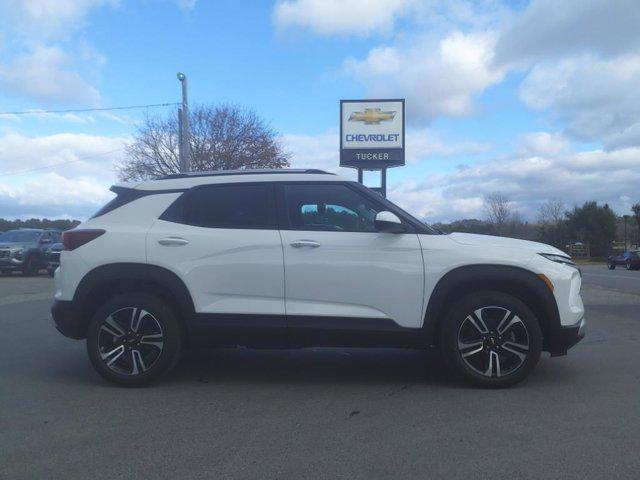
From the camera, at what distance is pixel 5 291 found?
47.1 ft

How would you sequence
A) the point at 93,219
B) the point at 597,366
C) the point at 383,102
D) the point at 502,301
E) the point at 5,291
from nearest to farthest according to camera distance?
the point at 502,301 → the point at 93,219 → the point at 597,366 → the point at 5,291 → the point at 383,102

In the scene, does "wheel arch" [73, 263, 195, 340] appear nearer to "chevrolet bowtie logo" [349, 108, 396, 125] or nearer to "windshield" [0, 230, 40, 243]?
"chevrolet bowtie logo" [349, 108, 396, 125]

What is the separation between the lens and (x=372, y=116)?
62.1 feet

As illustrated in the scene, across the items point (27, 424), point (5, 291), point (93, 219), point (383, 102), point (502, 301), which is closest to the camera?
point (27, 424)

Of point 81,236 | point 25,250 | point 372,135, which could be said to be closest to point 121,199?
point 81,236

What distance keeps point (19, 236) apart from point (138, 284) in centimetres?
1832

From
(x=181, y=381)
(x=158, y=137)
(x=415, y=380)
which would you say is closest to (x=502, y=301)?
(x=415, y=380)

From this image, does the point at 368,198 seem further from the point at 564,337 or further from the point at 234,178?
the point at 564,337

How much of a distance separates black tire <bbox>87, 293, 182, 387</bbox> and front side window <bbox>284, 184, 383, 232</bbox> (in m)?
1.42

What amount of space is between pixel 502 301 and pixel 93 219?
12.1 feet

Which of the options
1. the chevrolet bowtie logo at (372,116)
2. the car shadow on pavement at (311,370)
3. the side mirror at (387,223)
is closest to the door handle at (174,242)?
the car shadow on pavement at (311,370)

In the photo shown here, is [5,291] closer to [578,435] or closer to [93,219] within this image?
[93,219]

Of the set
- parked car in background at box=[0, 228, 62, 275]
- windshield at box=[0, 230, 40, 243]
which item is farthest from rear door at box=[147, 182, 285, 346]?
windshield at box=[0, 230, 40, 243]

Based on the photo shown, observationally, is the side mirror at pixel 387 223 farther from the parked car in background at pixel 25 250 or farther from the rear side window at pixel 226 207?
the parked car in background at pixel 25 250
